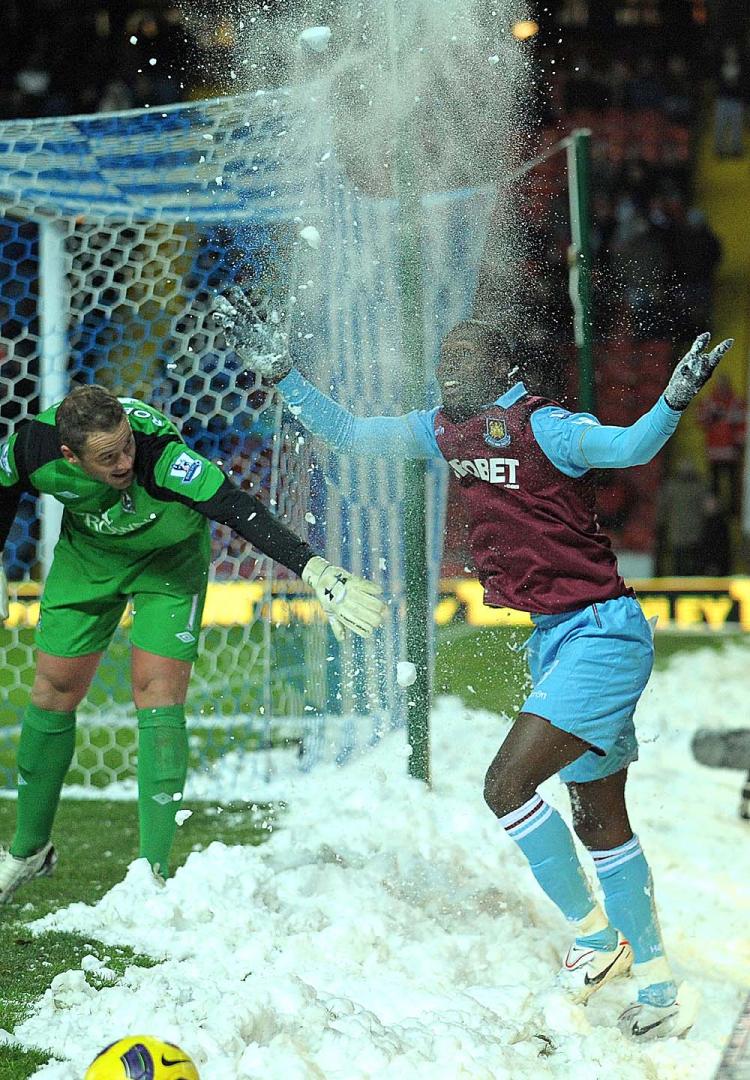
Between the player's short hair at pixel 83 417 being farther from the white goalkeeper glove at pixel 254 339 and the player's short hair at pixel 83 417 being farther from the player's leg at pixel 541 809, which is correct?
the player's leg at pixel 541 809

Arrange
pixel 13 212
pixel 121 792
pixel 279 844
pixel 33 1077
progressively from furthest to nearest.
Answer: pixel 13 212
pixel 121 792
pixel 279 844
pixel 33 1077

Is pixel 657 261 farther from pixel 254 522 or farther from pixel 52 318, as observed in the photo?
pixel 254 522

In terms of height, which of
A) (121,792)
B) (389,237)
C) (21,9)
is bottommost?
(121,792)

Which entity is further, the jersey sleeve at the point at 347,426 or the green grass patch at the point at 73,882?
the jersey sleeve at the point at 347,426

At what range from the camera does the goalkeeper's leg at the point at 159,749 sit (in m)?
4.27

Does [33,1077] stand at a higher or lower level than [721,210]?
lower

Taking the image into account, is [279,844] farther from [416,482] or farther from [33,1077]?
[33,1077]

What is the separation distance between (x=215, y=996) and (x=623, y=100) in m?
12.2

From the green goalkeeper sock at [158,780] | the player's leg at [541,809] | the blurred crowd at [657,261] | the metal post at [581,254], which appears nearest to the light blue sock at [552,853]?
the player's leg at [541,809]

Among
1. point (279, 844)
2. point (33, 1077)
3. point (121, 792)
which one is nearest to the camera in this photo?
point (33, 1077)

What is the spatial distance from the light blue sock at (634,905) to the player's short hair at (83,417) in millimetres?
1780

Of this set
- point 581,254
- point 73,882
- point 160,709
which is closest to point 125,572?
point 160,709

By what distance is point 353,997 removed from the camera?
3.52 metres

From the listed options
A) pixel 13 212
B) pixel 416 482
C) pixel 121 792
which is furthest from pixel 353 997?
pixel 13 212
